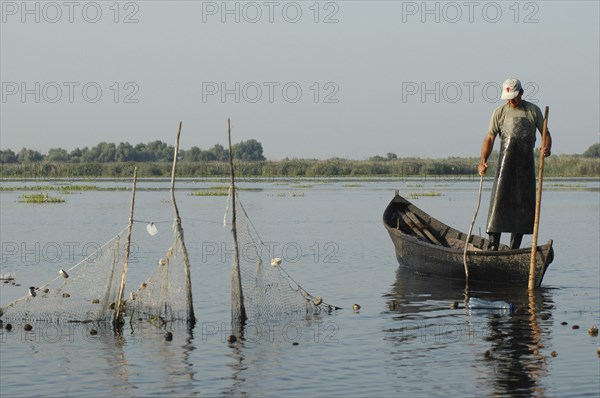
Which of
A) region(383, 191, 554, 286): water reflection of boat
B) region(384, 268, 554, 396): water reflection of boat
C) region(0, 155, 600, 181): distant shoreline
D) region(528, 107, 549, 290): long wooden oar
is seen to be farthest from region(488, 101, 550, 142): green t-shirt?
region(0, 155, 600, 181): distant shoreline

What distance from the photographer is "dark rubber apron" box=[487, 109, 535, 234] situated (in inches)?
792

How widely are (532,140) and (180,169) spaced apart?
101305mm

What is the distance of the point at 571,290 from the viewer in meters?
21.4

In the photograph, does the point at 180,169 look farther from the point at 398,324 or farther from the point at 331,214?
the point at 398,324

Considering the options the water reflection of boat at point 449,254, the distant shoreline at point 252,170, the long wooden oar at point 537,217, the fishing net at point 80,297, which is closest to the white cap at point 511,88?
the long wooden oar at point 537,217

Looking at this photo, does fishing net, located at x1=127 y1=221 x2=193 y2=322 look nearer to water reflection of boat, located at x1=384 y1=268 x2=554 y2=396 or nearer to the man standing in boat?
water reflection of boat, located at x1=384 y1=268 x2=554 y2=396

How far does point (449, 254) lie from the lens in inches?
853

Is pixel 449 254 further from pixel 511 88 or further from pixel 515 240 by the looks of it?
pixel 511 88

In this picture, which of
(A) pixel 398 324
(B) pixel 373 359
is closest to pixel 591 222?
(A) pixel 398 324

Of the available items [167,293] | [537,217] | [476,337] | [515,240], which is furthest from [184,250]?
[515,240]

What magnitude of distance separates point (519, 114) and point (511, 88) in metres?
0.60

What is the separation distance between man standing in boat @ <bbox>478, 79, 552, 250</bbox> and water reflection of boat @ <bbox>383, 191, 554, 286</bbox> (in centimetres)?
63

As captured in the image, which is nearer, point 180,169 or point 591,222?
point 591,222

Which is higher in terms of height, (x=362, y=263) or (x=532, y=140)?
(x=532, y=140)
